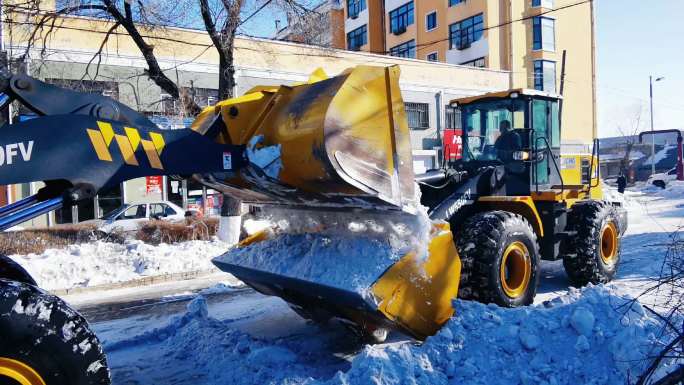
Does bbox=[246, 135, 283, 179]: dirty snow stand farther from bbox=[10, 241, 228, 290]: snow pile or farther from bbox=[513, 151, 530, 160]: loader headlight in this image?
bbox=[10, 241, 228, 290]: snow pile

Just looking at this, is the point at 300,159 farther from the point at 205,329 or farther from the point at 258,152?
the point at 205,329

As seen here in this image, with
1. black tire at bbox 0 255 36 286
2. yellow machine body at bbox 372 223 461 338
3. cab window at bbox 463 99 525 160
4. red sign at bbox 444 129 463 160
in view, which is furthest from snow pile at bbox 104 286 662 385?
red sign at bbox 444 129 463 160

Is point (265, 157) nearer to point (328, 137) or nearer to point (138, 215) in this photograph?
point (328, 137)

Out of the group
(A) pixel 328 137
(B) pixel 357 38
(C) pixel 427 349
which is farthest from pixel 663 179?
(A) pixel 328 137

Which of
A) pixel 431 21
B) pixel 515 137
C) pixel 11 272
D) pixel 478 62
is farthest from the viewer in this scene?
pixel 431 21

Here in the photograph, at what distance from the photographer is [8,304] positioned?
8.55ft

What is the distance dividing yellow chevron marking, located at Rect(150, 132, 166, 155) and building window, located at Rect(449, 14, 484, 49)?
3328cm

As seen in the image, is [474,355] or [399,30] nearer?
[474,355]

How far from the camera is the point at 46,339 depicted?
2648 mm

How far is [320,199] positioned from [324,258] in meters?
0.59

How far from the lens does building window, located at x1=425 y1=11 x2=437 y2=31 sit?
39.0m

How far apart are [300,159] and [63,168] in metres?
1.52

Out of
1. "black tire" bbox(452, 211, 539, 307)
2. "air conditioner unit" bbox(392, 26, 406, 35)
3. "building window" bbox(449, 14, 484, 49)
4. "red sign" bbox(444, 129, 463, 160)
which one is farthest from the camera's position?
"air conditioner unit" bbox(392, 26, 406, 35)

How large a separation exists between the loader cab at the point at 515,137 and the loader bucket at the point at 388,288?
283 cm
